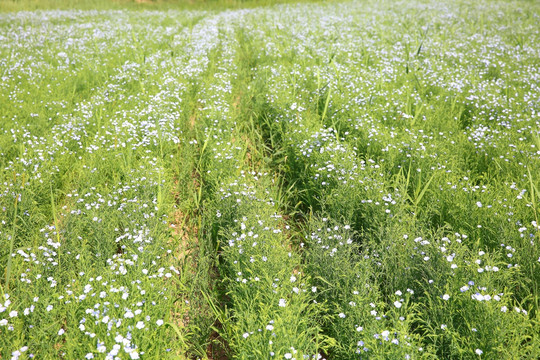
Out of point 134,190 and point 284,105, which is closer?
point 134,190

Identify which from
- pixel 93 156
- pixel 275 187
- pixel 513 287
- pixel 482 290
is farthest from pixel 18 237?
Result: pixel 513 287

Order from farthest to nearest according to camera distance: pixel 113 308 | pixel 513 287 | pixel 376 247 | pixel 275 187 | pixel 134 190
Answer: pixel 275 187
pixel 134 190
pixel 376 247
pixel 513 287
pixel 113 308

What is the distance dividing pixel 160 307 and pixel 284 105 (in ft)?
16.7

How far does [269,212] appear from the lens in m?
4.61

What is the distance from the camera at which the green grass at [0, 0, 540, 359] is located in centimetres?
315

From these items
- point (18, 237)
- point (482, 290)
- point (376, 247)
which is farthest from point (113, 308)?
point (482, 290)

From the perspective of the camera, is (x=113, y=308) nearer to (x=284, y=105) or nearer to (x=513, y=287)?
(x=513, y=287)

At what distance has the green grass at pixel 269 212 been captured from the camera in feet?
10.3

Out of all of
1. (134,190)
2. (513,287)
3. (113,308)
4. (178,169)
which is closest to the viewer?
(113,308)

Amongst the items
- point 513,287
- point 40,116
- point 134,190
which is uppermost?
point 40,116

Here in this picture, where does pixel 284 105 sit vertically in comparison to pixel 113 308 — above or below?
above

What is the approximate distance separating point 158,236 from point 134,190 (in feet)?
3.53

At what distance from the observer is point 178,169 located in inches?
245

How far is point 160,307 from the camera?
329 cm
